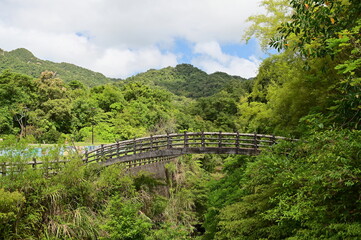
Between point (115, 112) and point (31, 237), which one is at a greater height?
point (115, 112)

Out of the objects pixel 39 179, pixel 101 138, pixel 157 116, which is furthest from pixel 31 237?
pixel 157 116

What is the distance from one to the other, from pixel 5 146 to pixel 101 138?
→ 19.4m

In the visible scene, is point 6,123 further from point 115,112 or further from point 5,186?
point 5,186

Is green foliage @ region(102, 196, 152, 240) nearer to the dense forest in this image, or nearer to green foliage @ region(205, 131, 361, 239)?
the dense forest

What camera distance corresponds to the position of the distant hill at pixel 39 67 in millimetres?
64250

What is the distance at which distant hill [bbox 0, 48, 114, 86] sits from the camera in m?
64.2

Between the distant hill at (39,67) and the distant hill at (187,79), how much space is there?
15.9 m

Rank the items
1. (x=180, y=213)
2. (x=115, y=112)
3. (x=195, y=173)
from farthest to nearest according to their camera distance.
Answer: (x=115, y=112), (x=195, y=173), (x=180, y=213)

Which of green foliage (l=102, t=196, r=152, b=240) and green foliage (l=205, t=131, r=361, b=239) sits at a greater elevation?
green foliage (l=205, t=131, r=361, b=239)

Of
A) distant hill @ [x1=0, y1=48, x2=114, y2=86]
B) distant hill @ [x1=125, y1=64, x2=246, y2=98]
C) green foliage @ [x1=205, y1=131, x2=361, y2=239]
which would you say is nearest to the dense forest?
green foliage @ [x1=205, y1=131, x2=361, y2=239]

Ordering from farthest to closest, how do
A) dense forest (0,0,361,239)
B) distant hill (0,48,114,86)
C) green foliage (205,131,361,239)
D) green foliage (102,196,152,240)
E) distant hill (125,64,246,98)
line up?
distant hill (125,64,246,98) < distant hill (0,48,114,86) < green foliage (102,196,152,240) < dense forest (0,0,361,239) < green foliage (205,131,361,239)

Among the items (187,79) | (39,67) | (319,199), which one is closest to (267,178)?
(319,199)

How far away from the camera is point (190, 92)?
101 metres

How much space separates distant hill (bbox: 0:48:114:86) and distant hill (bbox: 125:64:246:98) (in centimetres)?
1588
